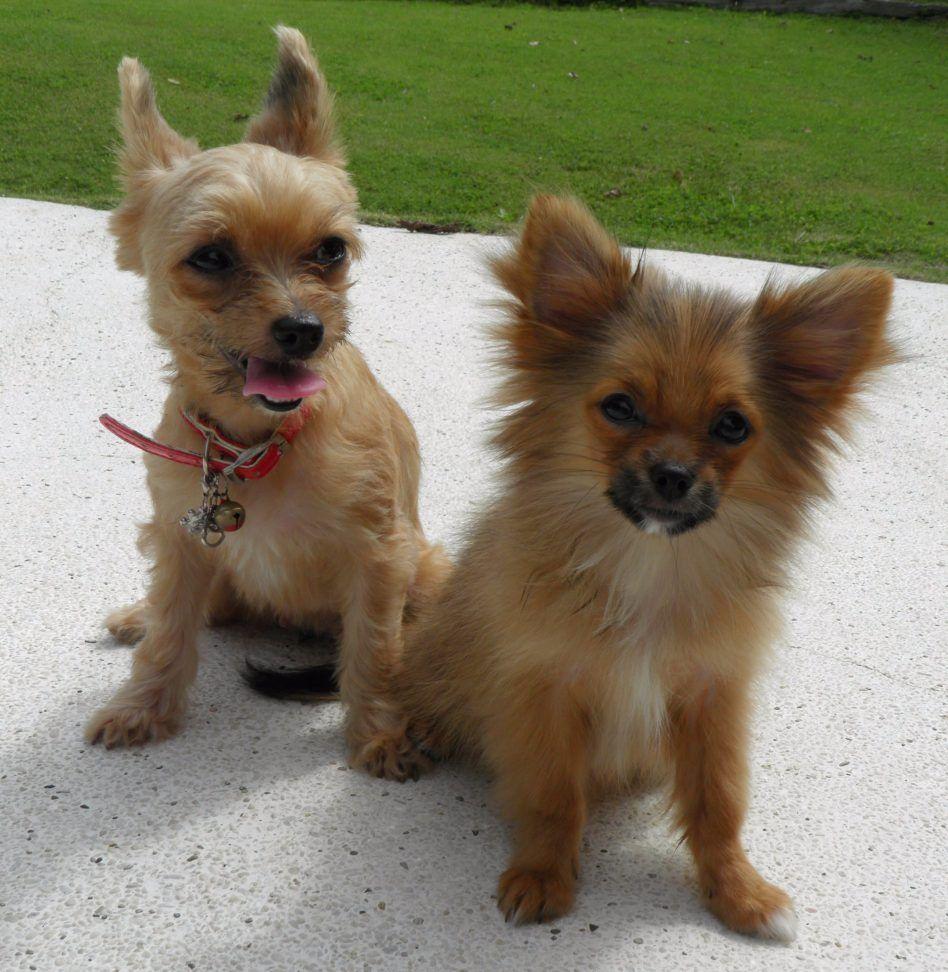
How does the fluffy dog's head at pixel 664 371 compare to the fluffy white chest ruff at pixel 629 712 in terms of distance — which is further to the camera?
the fluffy white chest ruff at pixel 629 712

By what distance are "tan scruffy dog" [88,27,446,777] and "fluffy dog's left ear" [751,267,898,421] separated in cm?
104

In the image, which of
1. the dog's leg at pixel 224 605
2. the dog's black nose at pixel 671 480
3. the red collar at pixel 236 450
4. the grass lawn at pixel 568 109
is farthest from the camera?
the grass lawn at pixel 568 109

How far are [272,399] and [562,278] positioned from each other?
0.75 meters

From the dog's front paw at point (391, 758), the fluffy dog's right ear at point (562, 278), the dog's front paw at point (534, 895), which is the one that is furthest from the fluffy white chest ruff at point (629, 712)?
the fluffy dog's right ear at point (562, 278)

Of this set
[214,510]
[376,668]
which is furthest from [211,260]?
[376,668]

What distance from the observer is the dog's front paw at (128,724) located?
2.85 meters

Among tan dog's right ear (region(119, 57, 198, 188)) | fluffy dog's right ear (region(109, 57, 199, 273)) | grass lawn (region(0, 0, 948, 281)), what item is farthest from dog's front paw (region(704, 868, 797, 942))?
grass lawn (region(0, 0, 948, 281))

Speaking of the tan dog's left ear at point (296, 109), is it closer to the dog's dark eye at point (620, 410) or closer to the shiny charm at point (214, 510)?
the shiny charm at point (214, 510)

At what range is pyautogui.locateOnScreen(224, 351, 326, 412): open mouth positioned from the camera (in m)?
2.46

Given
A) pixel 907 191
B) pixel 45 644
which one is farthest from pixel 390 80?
pixel 45 644

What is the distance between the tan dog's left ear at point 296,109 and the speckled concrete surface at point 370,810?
0.95m

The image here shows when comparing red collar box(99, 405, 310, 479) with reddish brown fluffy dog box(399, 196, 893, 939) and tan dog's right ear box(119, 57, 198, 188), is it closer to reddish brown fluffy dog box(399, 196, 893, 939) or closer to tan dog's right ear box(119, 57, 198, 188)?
reddish brown fluffy dog box(399, 196, 893, 939)

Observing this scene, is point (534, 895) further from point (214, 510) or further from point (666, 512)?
point (214, 510)

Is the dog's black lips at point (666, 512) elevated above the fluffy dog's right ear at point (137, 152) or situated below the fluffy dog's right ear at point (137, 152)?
below
